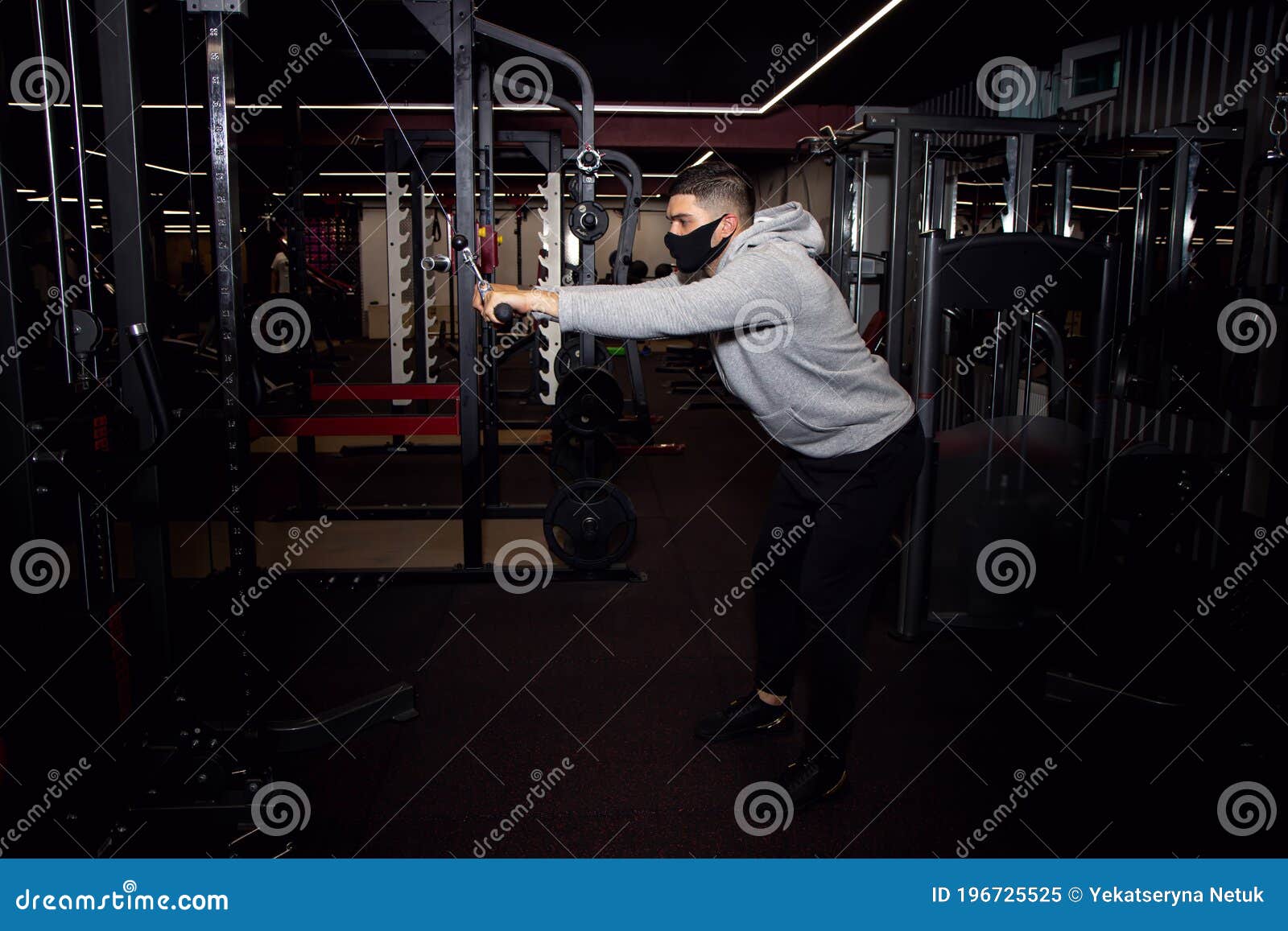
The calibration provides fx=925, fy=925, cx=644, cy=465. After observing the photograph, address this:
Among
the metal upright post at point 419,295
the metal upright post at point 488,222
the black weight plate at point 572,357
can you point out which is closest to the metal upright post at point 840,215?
the black weight plate at point 572,357

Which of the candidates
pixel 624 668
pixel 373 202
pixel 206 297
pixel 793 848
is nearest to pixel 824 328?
pixel 793 848

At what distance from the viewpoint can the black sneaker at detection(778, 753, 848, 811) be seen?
85.4 inches

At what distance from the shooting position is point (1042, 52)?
19.3 ft

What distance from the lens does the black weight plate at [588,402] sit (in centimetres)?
405

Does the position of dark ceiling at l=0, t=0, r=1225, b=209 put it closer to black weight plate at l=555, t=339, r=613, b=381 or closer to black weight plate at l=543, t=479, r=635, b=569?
black weight plate at l=555, t=339, r=613, b=381

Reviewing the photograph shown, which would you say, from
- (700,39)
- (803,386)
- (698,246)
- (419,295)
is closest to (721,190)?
(698,246)

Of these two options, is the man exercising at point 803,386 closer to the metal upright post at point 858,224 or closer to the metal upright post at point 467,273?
the metal upright post at point 467,273

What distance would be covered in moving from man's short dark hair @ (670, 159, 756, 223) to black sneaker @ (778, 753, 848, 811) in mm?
1278

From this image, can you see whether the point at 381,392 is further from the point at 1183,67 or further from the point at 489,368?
the point at 1183,67

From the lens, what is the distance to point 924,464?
2.96 m

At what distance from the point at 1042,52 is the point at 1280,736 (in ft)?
16.0

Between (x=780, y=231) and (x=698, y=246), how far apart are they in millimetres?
207

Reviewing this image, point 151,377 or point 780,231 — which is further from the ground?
point 780,231

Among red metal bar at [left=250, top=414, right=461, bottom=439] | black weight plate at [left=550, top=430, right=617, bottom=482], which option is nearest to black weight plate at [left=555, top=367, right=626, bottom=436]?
black weight plate at [left=550, top=430, right=617, bottom=482]
